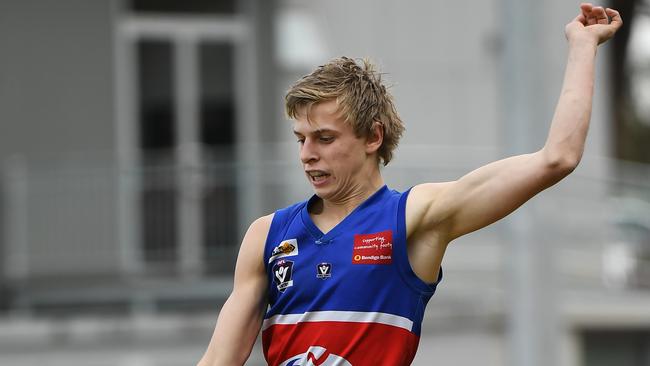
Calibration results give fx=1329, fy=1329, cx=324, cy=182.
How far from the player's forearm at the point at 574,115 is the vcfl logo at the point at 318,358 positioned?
85 centimetres

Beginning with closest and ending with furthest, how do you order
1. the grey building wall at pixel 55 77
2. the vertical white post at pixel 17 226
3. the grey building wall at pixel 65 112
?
Result: 1. the vertical white post at pixel 17 226
2. the grey building wall at pixel 65 112
3. the grey building wall at pixel 55 77

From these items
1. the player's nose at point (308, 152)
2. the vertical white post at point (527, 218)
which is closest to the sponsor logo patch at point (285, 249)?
the player's nose at point (308, 152)

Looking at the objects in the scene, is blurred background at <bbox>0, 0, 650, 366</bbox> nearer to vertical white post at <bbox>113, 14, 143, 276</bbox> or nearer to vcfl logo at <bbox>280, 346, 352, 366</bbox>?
vertical white post at <bbox>113, 14, 143, 276</bbox>

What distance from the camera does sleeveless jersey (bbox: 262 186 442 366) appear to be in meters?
3.87

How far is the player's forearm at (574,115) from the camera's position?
140 inches

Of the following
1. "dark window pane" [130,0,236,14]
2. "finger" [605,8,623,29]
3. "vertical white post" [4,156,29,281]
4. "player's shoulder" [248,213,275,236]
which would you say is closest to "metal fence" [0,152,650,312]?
"vertical white post" [4,156,29,281]

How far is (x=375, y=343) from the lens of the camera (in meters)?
3.87

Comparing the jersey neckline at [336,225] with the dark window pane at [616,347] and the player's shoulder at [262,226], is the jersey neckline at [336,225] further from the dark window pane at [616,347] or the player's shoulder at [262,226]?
the dark window pane at [616,347]

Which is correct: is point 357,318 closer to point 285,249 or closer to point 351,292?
point 351,292

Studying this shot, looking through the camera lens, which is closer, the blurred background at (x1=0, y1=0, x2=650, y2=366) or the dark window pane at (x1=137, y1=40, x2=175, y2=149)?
the blurred background at (x1=0, y1=0, x2=650, y2=366)

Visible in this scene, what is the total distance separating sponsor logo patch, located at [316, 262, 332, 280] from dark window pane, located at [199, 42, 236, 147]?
1086cm

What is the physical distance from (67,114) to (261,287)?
10.3 m

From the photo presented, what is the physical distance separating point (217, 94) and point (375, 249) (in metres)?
11.0

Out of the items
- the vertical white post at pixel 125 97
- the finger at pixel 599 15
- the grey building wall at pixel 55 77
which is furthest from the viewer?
the vertical white post at pixel 125 97
